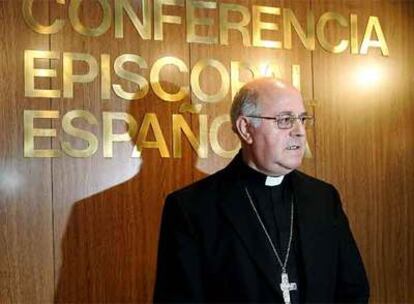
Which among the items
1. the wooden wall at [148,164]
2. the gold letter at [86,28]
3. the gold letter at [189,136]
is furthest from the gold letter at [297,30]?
the gold letter at [86,28]

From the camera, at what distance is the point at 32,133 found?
9.30ft

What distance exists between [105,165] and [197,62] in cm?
71

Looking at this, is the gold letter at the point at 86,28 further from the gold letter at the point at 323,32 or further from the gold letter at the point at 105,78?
the gold letter at the point at 323,32

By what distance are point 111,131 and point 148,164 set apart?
0.24 m

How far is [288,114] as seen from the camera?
7.28 feet

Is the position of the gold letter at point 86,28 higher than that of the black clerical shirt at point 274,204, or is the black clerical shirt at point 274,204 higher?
the gold letter at point 86,28

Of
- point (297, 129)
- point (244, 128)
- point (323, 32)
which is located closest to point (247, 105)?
point (244, 128)

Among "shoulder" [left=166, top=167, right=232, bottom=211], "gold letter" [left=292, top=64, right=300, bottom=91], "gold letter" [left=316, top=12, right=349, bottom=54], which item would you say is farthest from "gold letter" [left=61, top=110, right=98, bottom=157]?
"gold letter" [left=316, top=12, right=349, bottom=54]

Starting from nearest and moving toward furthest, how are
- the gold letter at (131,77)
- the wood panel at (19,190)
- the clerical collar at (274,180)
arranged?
the clerical collar at (274,180) → the wood panel at (19,190) → the gold letter at (131,77)

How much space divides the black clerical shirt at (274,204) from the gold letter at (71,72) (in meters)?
0.99

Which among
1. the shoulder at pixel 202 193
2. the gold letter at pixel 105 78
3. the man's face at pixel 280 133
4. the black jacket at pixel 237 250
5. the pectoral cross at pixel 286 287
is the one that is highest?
the gold letter at pixel 105 78

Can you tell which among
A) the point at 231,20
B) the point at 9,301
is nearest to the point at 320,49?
the point at 231,20

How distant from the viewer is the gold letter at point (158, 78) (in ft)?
10.1

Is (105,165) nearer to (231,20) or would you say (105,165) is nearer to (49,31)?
(49,31)
